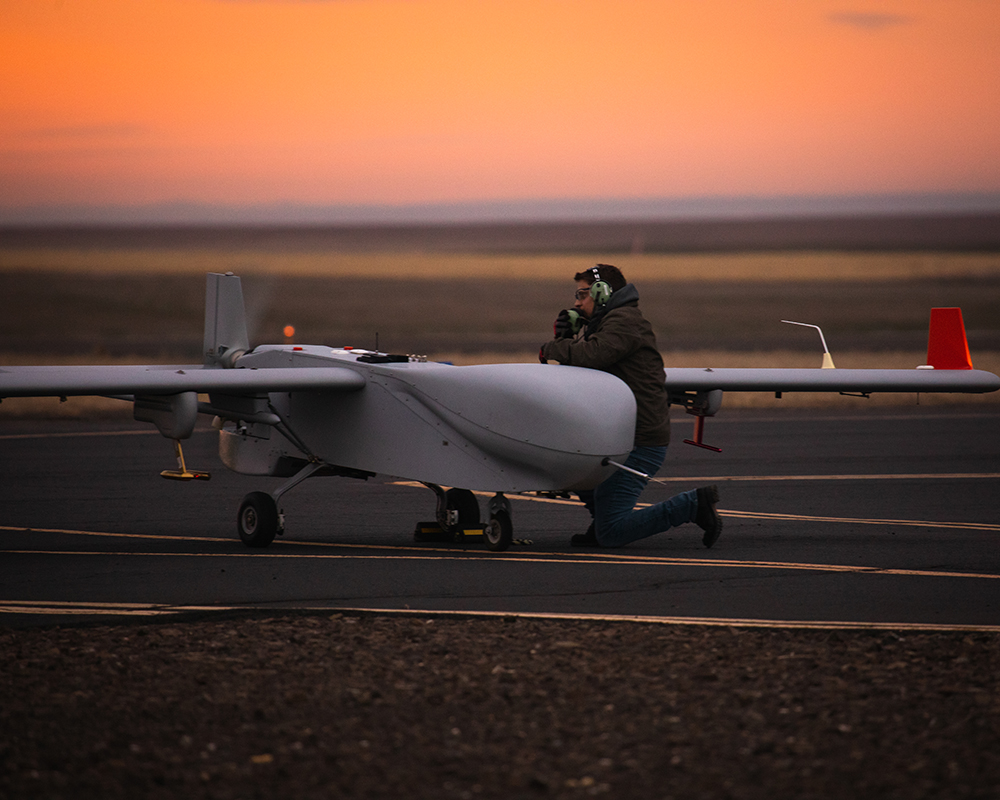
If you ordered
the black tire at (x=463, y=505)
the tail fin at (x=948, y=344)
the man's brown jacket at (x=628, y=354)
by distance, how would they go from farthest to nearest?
the tail fin at (x=948, y=344) → the black tire at (x=463, y=505) → the man's brown jacket at (x=628, y=354)

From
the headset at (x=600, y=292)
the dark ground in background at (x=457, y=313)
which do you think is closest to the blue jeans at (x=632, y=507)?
the headset at (x=600, y=292)

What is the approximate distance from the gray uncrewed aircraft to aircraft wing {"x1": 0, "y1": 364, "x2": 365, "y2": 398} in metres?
0.01

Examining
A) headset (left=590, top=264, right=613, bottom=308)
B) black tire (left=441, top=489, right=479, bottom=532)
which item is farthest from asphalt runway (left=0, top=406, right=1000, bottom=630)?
headset (left=590, top=264, right=613, bottom=308)

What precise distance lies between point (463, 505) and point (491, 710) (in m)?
5.99

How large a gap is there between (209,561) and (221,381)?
155 cm

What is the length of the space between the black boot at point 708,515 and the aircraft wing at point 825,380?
195 centimetres

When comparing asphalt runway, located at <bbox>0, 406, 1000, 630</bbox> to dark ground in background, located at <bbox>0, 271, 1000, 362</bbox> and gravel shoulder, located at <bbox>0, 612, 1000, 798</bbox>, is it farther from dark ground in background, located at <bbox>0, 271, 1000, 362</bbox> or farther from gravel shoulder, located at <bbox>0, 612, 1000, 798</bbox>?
dark ground in background, located at <bbox>0, 271, 1000, 362</bbox>

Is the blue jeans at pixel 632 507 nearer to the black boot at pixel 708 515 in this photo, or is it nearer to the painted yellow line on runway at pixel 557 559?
the black boot at pixel 708 515

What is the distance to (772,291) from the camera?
4811 inches

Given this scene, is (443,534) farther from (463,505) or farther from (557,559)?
(557,559)

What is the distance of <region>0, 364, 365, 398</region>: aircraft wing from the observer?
1098 cm

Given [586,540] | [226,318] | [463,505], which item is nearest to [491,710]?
[586,540]

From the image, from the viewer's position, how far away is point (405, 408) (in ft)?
39.0

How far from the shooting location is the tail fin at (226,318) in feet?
45.6
